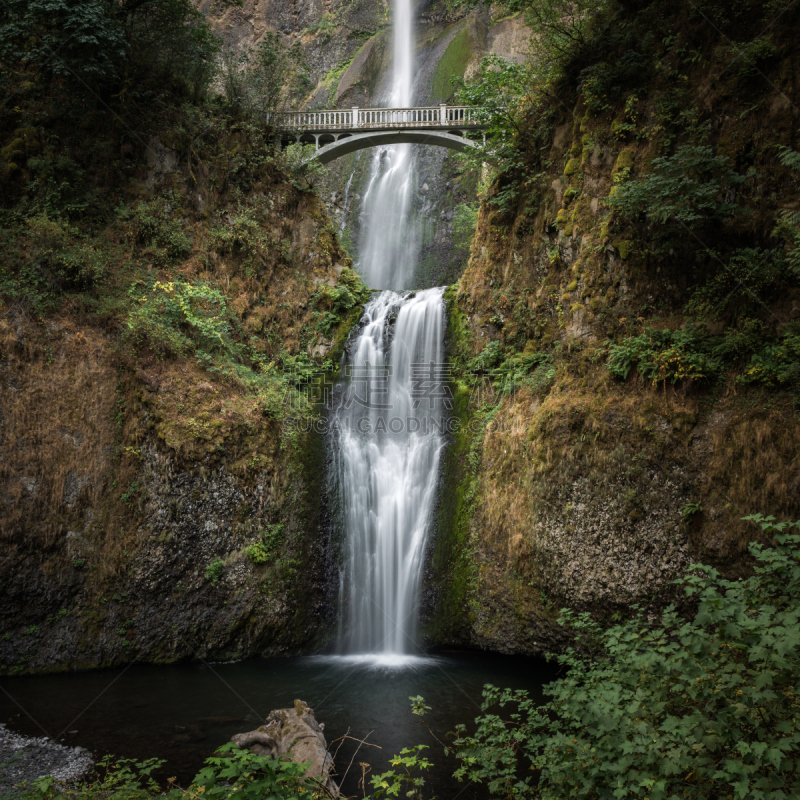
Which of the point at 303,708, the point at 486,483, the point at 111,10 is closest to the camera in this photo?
the point at 303,708

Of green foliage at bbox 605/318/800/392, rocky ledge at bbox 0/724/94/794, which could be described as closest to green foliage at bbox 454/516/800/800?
green foliage at bbox 605/318/800/392

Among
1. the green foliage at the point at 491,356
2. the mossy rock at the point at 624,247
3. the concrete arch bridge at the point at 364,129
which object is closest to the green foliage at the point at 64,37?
the concrete arch bridge at the point at 364,129

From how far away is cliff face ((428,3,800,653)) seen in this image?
688 centimetres

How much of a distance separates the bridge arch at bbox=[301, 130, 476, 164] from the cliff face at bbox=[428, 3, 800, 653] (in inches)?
227

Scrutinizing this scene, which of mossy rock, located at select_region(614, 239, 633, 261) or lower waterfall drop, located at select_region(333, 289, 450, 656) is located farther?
lower waterfall drop, located at select_region(333, 289, 450, 656)

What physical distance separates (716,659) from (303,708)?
4452mm

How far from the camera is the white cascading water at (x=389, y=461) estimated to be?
9836mm

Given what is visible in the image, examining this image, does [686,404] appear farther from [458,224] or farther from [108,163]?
[458,224]

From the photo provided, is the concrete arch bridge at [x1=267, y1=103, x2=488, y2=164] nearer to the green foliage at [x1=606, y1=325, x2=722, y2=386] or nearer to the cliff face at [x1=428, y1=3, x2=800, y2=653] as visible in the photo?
the cliff face at [x1=428, y1=3, x2=800, y2=653]

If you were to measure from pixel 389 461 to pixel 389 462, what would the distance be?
0.02 meters

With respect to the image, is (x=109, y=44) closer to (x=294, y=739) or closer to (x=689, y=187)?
(x=689, y=187)

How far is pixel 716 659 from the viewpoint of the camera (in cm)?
419

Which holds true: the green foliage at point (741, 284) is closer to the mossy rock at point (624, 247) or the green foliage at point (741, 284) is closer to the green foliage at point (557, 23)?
the mossy rock at point (624, 247)

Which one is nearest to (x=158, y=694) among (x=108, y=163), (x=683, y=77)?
(x=108, y=163)
